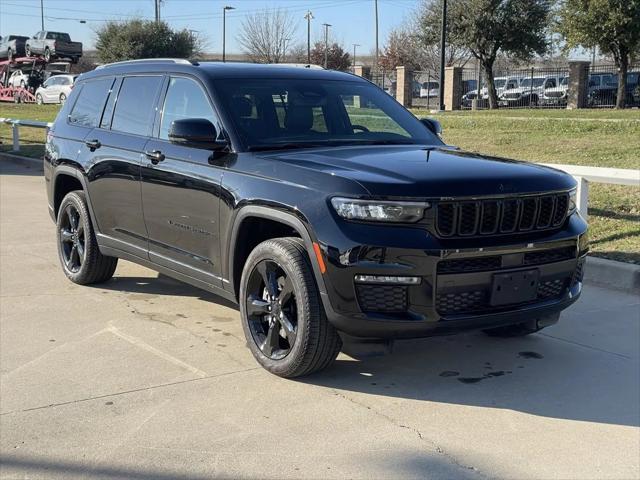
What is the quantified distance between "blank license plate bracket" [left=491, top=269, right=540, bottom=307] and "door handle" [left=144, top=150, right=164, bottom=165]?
101 inches

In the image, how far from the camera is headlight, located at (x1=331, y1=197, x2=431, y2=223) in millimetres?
4180

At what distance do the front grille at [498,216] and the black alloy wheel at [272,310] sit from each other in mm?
984

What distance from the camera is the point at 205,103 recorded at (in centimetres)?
543

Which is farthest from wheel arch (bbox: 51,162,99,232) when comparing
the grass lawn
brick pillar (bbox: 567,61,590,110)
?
brick pillar (bbox: 567,61,590,110)

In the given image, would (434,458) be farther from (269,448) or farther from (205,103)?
(205,103)

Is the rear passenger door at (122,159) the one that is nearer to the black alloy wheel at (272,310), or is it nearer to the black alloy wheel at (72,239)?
the black alloy wheel at (72,239)

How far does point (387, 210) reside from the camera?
420 cm

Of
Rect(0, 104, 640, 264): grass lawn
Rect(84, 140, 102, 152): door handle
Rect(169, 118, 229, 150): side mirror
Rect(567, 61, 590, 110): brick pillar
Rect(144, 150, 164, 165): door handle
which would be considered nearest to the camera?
Rect(169, 118, 229, 150): side mirror

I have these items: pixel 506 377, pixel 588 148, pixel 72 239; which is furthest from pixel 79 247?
pixel 588 148

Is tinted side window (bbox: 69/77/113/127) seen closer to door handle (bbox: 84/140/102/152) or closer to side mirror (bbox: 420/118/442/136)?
door handle (bbox: 84/140/102/152)

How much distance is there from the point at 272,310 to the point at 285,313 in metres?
0.09

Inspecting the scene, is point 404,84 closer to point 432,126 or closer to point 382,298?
point 432,126

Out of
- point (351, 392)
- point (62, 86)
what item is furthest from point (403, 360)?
point (62, 86)

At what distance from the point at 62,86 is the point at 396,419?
36.4 meters
